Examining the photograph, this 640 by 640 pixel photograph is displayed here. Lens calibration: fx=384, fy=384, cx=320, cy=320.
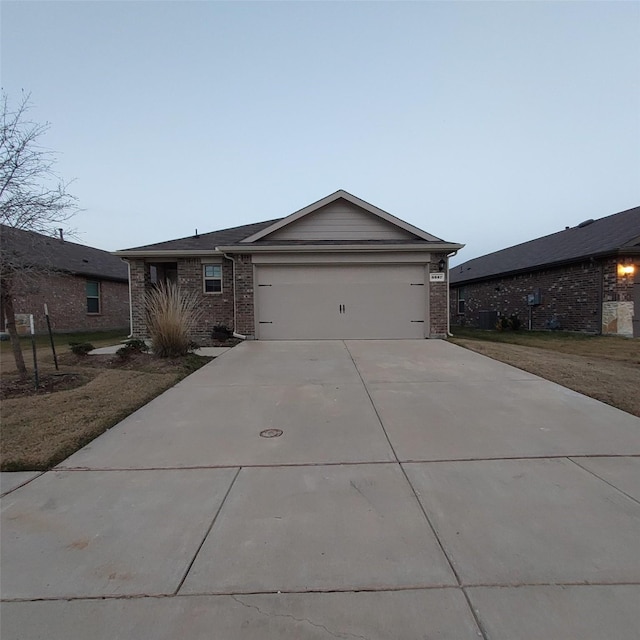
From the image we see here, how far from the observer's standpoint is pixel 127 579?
224 cm

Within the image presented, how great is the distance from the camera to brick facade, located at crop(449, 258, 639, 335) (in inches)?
549

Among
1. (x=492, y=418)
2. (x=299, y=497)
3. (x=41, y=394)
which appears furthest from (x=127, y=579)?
(x=41, y=394)

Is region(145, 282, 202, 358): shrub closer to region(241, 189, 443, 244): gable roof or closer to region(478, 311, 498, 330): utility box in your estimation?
region(241, 189, 443, 244): gable roof

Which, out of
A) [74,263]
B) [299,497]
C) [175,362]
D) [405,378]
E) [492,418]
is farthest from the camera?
[74,263]

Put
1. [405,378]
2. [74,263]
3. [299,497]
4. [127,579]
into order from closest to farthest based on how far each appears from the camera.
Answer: [127,579], [299,497], [405,378], [74,263]

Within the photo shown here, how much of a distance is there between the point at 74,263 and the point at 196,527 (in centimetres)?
1912

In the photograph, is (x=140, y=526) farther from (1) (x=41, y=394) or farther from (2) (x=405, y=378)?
(2) (x=405, y=378)

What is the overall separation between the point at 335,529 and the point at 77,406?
429 centimetres

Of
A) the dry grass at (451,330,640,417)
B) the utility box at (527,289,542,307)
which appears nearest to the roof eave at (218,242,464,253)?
the dry grass at (451,330,640,417)

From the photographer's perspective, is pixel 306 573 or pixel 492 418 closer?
pixel 306 573

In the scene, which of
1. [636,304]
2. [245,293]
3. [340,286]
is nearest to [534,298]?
[636,304]

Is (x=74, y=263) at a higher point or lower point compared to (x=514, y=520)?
higher

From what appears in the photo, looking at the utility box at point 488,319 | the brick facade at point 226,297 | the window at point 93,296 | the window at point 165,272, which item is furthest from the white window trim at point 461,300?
the window at point 93,296

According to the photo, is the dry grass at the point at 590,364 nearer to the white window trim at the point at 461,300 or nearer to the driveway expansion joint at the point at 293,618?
the driveway expansion joint at the point at 293,618
